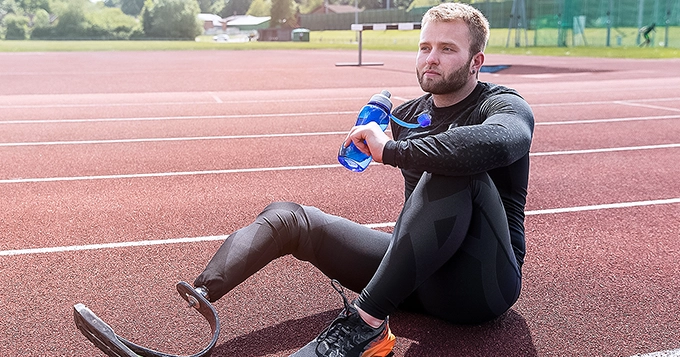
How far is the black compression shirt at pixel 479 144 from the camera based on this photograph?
242cm

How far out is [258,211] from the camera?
518cm

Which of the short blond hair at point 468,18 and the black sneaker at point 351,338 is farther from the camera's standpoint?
the short blond hair at point 468,18

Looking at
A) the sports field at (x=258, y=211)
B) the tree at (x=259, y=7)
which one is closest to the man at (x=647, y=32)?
the sports field at (x=258, y=211)

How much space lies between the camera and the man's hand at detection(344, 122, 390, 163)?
2.52 m

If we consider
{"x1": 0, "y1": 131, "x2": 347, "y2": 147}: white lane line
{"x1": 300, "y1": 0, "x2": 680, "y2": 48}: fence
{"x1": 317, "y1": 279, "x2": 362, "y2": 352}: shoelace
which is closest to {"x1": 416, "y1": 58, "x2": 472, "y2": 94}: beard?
{"x1": 317, "y1": 279, "x2": 362, "y2": 352}: shoelace

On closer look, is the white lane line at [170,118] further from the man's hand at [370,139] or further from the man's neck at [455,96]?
the man's hand at [370,139]

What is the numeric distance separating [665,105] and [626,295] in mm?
9327

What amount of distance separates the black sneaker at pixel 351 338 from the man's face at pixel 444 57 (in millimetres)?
937

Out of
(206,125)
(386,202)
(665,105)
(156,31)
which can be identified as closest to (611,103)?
(665,105)

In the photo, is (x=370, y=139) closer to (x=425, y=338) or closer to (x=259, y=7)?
(x=425, y=338)

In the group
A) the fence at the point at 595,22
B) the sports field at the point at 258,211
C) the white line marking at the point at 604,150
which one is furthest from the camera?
the fence at the point at 595,22

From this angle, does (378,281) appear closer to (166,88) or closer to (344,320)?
(344,320)

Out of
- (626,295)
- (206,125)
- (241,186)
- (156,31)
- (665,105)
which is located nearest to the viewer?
(626,295)

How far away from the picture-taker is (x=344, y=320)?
259 cm
